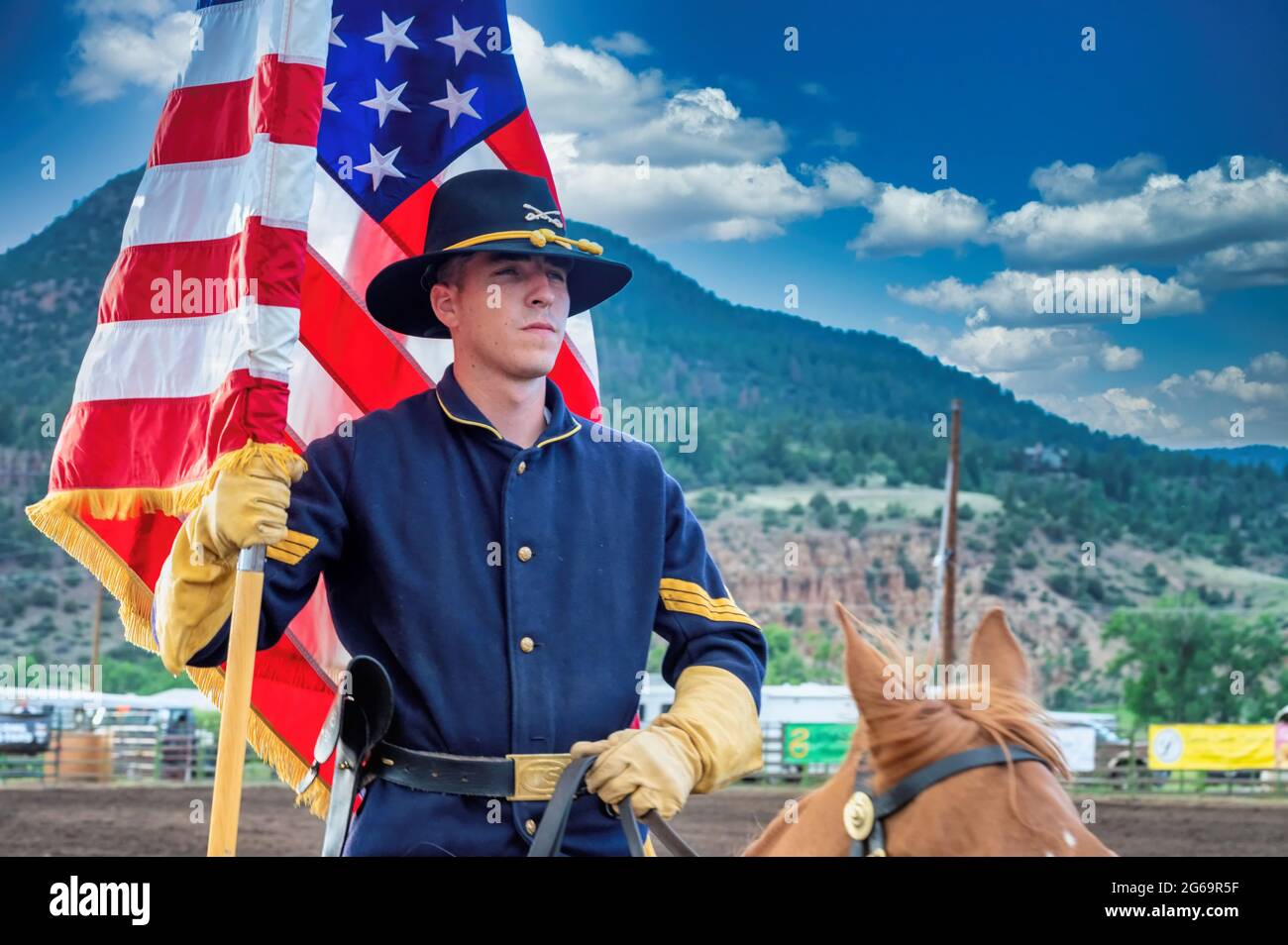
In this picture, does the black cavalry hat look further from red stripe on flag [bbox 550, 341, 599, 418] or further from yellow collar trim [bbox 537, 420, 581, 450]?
red stripe on flag [bbox 550, 341, 599, 418]

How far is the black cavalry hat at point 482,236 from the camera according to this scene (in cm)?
240

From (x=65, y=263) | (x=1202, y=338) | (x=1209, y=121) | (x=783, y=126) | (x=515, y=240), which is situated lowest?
(x=515, y=240)

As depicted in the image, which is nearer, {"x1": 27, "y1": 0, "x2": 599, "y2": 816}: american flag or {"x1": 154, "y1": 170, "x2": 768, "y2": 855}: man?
{"x1": 154, "y1": 170, "x2": 768, "y2": 855}: man

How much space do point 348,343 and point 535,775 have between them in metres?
1.46

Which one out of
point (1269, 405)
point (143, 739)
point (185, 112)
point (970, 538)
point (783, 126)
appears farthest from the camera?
point (783, 126)

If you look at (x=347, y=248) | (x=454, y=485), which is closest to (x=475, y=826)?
(x=454, y=485)

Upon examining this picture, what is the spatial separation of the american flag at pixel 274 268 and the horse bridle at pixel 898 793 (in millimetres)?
1219

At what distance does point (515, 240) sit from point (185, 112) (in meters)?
0.95

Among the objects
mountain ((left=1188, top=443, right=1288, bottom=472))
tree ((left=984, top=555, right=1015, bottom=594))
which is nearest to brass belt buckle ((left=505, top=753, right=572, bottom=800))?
tree ((left=984, top=555, right=1015, bottom=594))

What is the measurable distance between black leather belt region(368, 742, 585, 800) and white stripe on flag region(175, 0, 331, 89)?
1.33m

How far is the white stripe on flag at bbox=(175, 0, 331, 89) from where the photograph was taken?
8.05ft

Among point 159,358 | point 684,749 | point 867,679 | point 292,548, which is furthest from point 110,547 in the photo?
point 867,679

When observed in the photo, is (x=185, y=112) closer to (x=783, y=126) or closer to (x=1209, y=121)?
(x=1209, y=121)

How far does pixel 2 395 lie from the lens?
61.9 m
